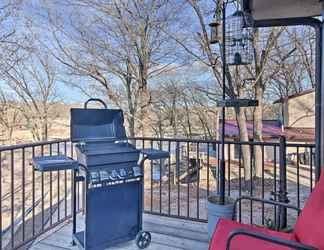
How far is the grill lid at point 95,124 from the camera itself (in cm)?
226

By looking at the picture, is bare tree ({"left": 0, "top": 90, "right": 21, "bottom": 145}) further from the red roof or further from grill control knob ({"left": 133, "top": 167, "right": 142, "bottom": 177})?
the red roof

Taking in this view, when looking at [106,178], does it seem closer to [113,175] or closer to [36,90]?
[113,175]

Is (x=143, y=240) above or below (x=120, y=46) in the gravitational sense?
below

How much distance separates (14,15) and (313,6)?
6.35 meters

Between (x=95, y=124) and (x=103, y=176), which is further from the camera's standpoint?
(x=95, y=124)

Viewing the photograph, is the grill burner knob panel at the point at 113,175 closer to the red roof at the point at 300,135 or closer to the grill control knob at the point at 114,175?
the grill control knob at the point at 114,175

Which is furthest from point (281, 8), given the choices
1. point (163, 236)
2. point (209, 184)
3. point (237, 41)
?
point (209, 184)

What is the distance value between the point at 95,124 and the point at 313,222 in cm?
166

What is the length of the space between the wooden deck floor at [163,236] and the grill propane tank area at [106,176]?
4.7 inches

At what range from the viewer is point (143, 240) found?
2383mm

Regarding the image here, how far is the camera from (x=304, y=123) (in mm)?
13836

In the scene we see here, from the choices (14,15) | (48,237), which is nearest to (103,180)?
(48,237)

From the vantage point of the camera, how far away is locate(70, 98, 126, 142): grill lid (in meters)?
2.26

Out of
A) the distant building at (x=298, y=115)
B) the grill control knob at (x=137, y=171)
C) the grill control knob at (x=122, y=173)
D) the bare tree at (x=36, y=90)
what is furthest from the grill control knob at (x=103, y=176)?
the distant building at (x=298, y=115)
